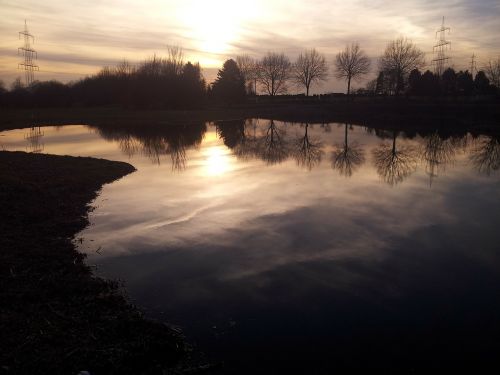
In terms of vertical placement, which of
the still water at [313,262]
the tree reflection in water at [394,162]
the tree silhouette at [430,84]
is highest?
the tree silhouette at [430,84]

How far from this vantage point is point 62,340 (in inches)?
271

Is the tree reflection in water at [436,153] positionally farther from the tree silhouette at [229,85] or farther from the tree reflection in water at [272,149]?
the tree silhouette at [229,85]

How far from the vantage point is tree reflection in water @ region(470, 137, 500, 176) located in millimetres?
25531

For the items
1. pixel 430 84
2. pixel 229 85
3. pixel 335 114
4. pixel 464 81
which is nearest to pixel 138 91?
pixel 229 85

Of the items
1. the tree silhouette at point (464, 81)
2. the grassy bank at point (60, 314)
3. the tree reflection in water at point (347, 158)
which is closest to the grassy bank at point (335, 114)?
the tree reflection in water at point (347, 158)

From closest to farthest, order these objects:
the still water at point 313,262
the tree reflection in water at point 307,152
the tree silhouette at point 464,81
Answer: the still water at point 313,262, the tree reflection in water at point 307,152, the tree silhouette at point 464,81

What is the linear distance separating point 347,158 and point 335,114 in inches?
2099

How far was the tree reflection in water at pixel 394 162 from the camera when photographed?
22.9 m

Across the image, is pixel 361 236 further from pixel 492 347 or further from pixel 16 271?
pixel 16 271

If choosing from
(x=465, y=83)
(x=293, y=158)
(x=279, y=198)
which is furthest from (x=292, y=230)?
(x=465, y=83)

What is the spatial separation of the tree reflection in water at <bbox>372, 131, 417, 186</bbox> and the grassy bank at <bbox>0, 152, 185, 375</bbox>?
15398 mm

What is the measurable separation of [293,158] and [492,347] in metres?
22.9

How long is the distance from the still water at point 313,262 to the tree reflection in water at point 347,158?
1.46 metres

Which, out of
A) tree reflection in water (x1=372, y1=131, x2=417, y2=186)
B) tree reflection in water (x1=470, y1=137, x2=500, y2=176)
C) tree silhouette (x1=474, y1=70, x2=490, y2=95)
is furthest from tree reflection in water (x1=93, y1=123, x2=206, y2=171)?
tree silhouette (x1=474, y1=70, x2=490, y2=95)
